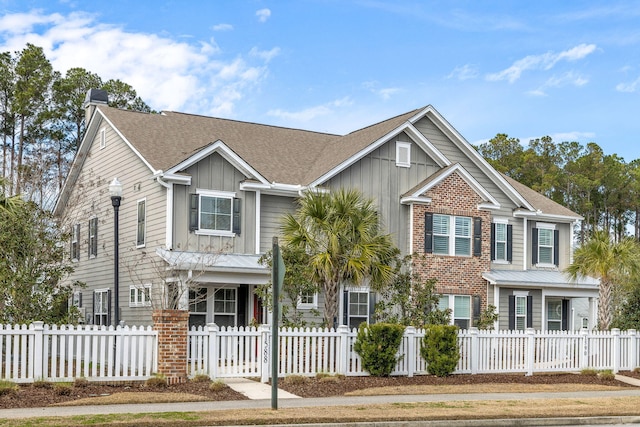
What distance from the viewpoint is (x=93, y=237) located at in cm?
3150

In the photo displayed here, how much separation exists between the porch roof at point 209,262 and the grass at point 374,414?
367 inches

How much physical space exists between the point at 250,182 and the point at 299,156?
14.4ft

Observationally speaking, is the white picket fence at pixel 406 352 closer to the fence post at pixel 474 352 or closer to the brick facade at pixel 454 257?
the fence post at pixel 474 352

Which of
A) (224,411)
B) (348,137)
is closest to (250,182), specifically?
(348,137)

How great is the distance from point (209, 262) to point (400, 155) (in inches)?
324

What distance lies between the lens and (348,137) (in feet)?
108

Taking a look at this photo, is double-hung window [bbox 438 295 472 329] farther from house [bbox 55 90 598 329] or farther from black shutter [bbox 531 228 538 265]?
black shutter [bbox 531 228 538 265]

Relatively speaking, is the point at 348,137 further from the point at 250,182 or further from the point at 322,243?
the point at 322,243

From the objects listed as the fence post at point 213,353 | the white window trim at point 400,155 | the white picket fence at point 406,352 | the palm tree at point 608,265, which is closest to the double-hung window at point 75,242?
the white picket fence at point 406,352

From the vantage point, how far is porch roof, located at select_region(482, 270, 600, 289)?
30.4 metres

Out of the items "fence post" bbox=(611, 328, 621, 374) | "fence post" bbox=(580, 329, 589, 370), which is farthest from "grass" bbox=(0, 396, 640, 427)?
"fence post" bbox=(611, 328, 621, 374)

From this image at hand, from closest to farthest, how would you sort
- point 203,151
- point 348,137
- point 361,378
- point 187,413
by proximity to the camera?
point 187,413 → point 361,378 → point 203,151 → point 348,137

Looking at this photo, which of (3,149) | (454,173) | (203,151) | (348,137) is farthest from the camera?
(3,149)

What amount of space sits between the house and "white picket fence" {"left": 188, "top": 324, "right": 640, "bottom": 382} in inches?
137
